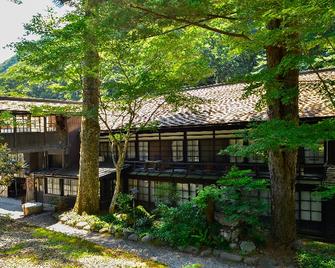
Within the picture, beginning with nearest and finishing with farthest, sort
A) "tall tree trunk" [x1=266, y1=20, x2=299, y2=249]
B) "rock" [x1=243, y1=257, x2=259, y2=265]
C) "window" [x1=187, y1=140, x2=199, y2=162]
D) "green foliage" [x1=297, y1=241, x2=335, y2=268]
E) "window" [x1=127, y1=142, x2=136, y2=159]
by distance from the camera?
"green foliage" [x1=297, y1=241, x2=335, y2=268] → "rock" [x1=243, y1=257, x2=259, y2=265] → "tall tree trunk" [x1=266, y1=20, x2=299, y2=249] → "window" [x1=187, y1=140, x2=199, y2=162] → "window" [x1=127, y1=142, x2=136, y2=159]

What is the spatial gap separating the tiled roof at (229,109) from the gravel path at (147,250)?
20.7 ft

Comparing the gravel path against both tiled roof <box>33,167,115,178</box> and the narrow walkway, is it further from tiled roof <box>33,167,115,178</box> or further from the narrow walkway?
tiled roof <box>33,167,115,178</box>

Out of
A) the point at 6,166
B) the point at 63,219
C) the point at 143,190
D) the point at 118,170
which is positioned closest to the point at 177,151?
the point at 143,190

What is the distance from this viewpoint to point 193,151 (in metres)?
19.6

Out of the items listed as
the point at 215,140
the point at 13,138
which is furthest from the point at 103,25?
the point at 13,138

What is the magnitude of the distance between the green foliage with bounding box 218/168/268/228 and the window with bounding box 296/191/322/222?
3567mm

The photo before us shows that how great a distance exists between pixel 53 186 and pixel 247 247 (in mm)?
18284

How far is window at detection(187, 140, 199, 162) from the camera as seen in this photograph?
63.7ft

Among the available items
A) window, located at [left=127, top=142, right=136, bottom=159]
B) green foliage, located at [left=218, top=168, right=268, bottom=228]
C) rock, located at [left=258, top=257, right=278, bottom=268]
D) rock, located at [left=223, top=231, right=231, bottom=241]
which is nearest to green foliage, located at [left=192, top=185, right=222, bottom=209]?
green foliage, located at [left=218, top=168, right=268, bottom=228]

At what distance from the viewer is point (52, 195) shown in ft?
85.3

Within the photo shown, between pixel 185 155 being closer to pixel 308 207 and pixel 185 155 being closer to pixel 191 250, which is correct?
pixel 308 207

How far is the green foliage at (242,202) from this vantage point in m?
12.3

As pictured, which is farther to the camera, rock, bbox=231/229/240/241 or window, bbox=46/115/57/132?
window, bbox=46/115/57/132

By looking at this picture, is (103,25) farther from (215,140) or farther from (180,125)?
(215,140)
